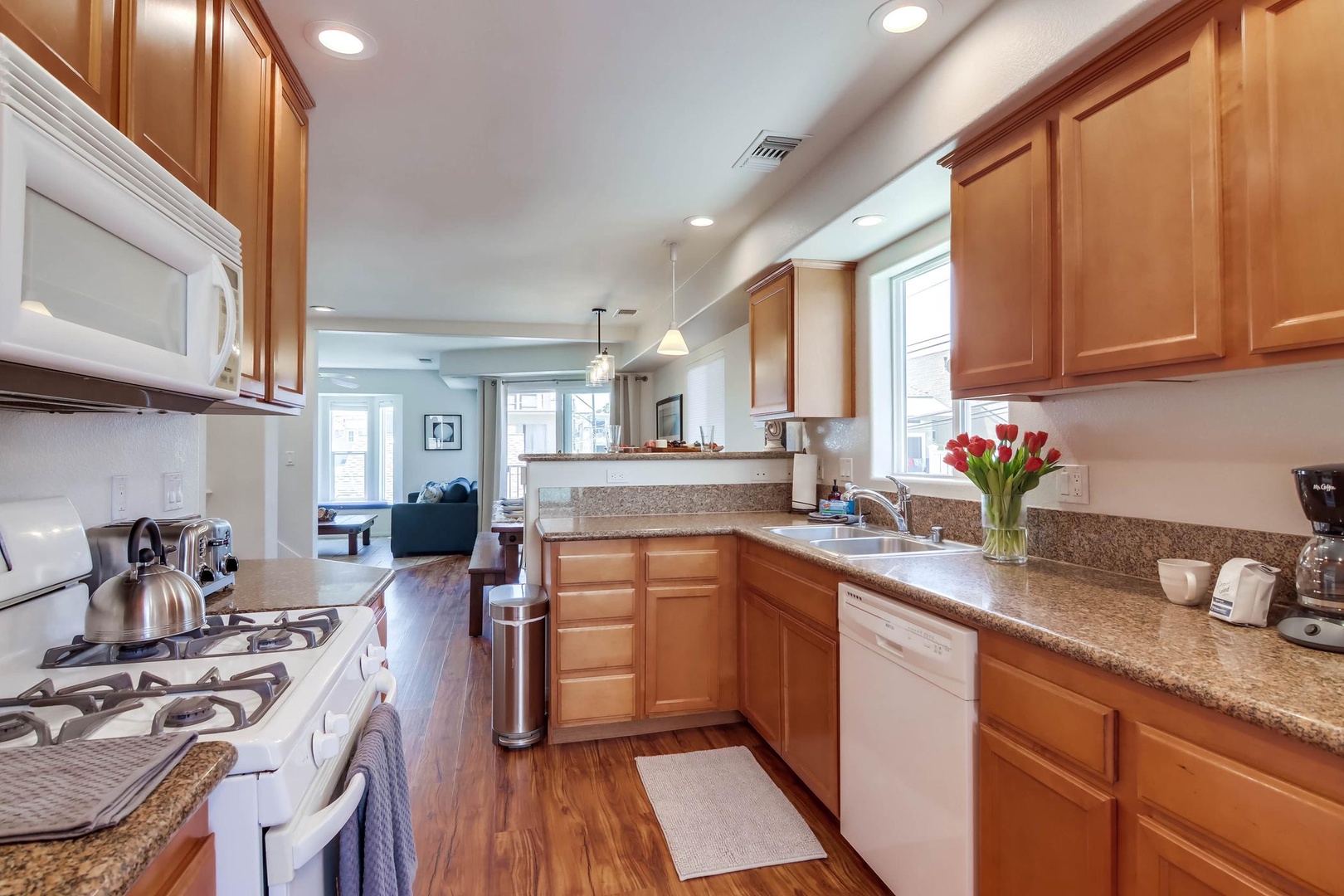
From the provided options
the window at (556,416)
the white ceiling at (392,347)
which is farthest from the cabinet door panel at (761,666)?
the window at (556,416)

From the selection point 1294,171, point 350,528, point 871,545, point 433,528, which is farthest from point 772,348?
point 350,528

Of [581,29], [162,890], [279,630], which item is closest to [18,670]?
[279,630]

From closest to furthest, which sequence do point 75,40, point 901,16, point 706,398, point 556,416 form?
point 75,40 → point 901,16 → point 706,398 → point 556,416

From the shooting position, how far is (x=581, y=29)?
75.2 inches

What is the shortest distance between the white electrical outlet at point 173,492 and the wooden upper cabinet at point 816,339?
7.84 ft

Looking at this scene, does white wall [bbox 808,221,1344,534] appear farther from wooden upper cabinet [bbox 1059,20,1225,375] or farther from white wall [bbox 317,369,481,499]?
white wall [bbox 317,369,481,499]

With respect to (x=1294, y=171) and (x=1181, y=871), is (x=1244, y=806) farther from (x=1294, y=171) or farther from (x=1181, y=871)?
(x=1294, y=171)

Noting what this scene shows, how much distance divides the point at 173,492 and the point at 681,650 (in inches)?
75.1

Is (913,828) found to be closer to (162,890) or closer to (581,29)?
(162,890)

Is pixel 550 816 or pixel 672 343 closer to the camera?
pixel 550 816

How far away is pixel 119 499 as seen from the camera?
1649 millimetres

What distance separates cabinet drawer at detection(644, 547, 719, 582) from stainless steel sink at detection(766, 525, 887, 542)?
29cm

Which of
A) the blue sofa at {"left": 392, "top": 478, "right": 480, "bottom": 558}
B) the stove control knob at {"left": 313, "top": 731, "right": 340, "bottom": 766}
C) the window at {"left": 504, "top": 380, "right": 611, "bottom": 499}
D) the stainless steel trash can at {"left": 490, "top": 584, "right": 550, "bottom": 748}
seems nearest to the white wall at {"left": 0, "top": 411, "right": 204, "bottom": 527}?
the stove control knob at {"left": 313, "top": 731, "right": 340, "bottom": 766}

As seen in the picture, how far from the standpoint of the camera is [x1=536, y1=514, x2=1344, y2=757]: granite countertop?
0.90 metres
